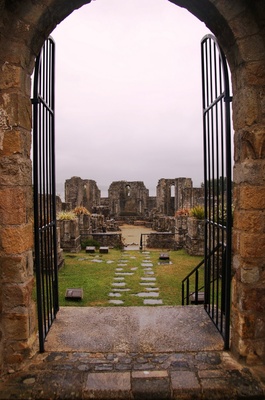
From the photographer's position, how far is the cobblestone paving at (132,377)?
2.78 m

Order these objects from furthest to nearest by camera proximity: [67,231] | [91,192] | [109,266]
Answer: [91,192] → [67,231] → [109,266]

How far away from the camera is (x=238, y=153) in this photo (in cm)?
323

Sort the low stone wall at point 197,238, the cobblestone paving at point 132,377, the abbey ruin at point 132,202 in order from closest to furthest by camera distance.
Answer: the cobblestone paving at point 132,377
the low stone wall at point 197,238
the abbey ruin at point 132,202

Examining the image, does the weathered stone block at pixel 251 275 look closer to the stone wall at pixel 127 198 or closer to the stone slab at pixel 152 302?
the stone slab at pixel 152 302

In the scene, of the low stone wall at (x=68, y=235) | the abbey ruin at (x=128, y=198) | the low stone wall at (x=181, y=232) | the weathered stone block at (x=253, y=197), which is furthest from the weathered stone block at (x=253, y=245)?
the abbey ruin at (x=128, y=198)

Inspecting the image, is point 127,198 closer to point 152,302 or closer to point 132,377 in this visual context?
point 152,302

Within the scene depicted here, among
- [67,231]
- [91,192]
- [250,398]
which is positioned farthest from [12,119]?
[91,192]

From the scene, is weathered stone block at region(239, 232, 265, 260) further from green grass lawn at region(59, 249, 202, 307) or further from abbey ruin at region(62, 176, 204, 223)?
abbey ruin at region(62, 176, 204, 223)

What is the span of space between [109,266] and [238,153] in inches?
297

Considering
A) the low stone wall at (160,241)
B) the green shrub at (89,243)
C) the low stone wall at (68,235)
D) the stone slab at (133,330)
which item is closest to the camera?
the stone slab at (133,330)

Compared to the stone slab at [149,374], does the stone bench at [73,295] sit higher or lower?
lower

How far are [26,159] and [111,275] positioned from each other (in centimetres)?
628

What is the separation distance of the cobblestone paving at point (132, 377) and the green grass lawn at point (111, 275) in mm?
3232

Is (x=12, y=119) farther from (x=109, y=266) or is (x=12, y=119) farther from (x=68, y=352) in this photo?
(x=109, y=266)
